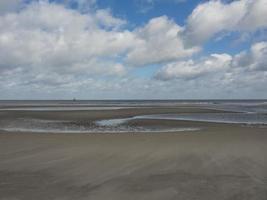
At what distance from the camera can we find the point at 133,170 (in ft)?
33.8

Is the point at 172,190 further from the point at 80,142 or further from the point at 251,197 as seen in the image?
the point at 80,142

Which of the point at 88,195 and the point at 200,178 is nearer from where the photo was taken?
the point at 88,195

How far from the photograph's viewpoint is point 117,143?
16.5 m

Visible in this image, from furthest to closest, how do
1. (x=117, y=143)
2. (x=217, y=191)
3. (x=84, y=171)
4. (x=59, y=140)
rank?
(x=59, y=140), (x=117, y=143), (x=84, y=171), (x=217, y=191)

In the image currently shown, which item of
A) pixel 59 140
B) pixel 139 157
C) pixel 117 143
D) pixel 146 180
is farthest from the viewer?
pixel 59 140

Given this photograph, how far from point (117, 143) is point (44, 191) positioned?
866 centimetres

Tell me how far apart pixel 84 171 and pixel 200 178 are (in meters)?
3.74

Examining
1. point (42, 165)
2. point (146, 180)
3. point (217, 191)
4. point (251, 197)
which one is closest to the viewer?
point (251, 197)

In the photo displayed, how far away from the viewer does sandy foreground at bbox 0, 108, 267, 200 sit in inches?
307

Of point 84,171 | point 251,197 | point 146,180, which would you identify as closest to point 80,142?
point 84,171

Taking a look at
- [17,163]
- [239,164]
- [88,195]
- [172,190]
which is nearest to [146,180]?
[172,190]

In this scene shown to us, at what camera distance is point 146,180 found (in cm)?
901

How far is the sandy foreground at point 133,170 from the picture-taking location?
7785mm

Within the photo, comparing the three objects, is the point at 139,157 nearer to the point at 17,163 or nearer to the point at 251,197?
the point at 17,163
